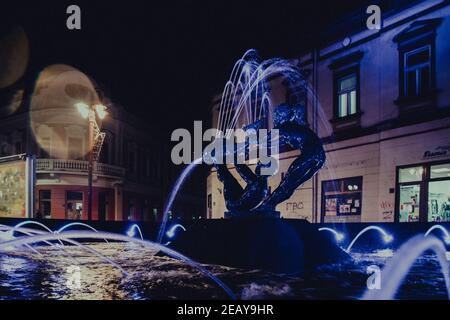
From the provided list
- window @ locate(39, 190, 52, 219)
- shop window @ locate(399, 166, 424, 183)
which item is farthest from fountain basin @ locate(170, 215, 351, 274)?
window @ locate(39, 190, 52, 219)

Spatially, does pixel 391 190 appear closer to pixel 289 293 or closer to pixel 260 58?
pixel 260 58

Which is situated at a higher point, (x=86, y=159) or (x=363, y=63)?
(x=363, y=63)

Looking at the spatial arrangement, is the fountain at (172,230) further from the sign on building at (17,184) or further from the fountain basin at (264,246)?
the fountain basin at (264,246)

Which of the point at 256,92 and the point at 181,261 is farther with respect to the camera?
the point at 256,92

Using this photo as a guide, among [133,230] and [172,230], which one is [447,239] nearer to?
[172,230]

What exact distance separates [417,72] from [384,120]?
232 cm

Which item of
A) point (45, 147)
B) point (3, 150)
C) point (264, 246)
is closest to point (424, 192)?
point (264, 246)

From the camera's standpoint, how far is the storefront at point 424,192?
15078 mm

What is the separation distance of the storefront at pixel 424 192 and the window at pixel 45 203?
75.1 ft

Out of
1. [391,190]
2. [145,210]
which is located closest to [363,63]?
[391,190]

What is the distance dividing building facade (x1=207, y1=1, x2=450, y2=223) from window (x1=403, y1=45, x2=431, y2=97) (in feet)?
0.13

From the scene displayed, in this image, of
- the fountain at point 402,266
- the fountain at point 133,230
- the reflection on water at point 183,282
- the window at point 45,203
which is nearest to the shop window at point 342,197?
the fountain at point 402,266

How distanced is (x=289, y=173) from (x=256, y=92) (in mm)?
15437
